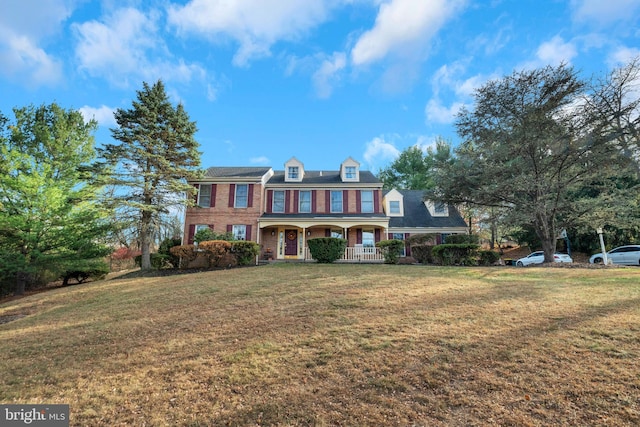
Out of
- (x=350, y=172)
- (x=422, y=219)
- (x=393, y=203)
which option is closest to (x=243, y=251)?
(x=350, y=172)

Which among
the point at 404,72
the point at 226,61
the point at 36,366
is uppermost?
the point at 226,61

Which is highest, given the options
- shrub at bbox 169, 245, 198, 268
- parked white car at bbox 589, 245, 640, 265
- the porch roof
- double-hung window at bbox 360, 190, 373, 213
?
double-hung window at bbox 360, 190, 373, 213

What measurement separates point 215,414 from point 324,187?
57.4ft

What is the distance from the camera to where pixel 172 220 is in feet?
71.8

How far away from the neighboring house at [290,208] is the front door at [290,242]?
47mm

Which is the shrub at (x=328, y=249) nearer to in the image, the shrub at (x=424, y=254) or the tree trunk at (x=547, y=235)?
the shrub at (x=424, y=254)

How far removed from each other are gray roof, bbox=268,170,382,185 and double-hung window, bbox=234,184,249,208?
206 cm

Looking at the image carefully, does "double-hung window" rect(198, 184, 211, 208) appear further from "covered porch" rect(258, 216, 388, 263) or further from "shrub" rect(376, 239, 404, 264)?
"shrub" rect(376, 239, 404, 264)

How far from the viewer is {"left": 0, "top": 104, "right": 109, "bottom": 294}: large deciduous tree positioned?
40.4ft

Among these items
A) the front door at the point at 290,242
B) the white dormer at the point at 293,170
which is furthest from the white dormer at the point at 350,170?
the front door at the point at 290,242

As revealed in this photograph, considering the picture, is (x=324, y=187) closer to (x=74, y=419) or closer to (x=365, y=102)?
(x=365, y=102)

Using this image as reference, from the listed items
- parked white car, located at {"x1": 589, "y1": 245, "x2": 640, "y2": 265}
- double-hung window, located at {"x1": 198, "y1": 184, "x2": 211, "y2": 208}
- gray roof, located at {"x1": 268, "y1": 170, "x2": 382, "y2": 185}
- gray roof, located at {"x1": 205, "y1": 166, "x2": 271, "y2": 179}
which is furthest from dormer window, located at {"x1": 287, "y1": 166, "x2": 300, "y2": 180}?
parked white car, located at {"x1": 589, "y1": 245, "x2": 640, "y2": 265}

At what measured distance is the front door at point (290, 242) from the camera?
19.6 meters

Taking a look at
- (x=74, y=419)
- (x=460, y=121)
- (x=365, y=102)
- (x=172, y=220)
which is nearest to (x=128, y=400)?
(x=74, y=419)
